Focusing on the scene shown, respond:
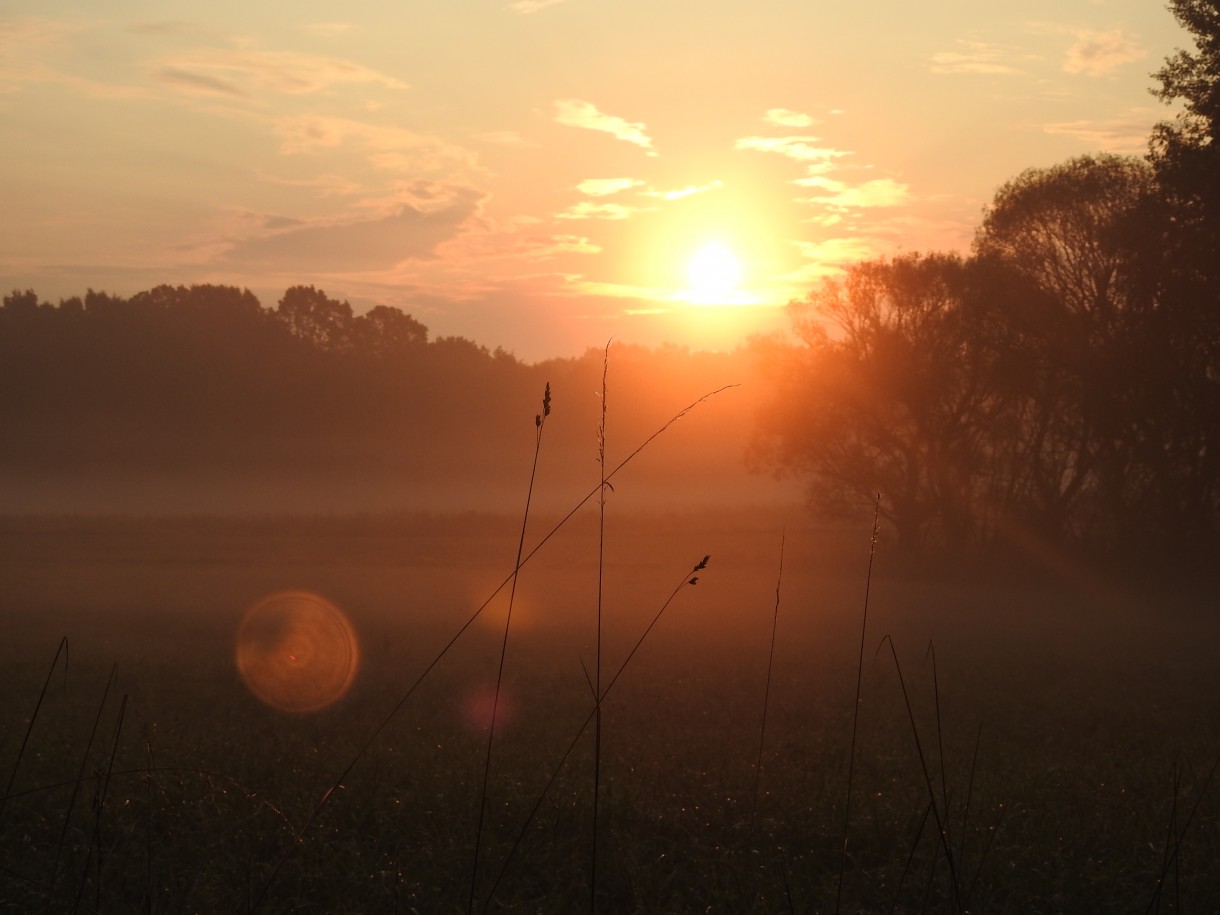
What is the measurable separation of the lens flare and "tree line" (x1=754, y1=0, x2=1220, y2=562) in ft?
60.0

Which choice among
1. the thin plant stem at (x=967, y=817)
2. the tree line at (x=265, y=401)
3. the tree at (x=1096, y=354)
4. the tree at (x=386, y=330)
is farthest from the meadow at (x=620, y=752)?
the tree at (x=386, y=330)

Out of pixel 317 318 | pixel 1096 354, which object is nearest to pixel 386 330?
pixel 317 318

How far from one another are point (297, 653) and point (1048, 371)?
22437 mm

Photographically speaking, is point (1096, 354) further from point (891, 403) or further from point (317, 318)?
point (317, 318)

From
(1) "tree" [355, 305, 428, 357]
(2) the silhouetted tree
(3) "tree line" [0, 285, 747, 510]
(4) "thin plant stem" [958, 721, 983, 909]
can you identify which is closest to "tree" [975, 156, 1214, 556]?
(2) the silhouetted tree

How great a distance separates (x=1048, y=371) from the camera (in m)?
29.9

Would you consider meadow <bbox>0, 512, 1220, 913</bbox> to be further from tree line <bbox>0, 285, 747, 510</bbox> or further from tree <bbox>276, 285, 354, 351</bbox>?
tree <bbox>276, 285, 354, 351</bbox>

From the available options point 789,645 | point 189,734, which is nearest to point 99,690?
point 189,734

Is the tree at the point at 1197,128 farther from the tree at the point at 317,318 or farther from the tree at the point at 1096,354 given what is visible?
the tree at the point at 317,318

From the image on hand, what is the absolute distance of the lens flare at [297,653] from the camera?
45.0 ft

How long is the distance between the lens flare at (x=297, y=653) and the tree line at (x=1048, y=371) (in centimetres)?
1829

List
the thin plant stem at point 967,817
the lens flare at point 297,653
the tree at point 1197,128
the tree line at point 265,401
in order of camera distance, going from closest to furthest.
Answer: the thin plant stem at point 967,817
the lens flare at point 297,653
the tree at point 1197,128
the tree line at point 265,401

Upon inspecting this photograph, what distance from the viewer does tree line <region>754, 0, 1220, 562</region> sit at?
1053 inches

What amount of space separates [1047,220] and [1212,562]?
404 inches
